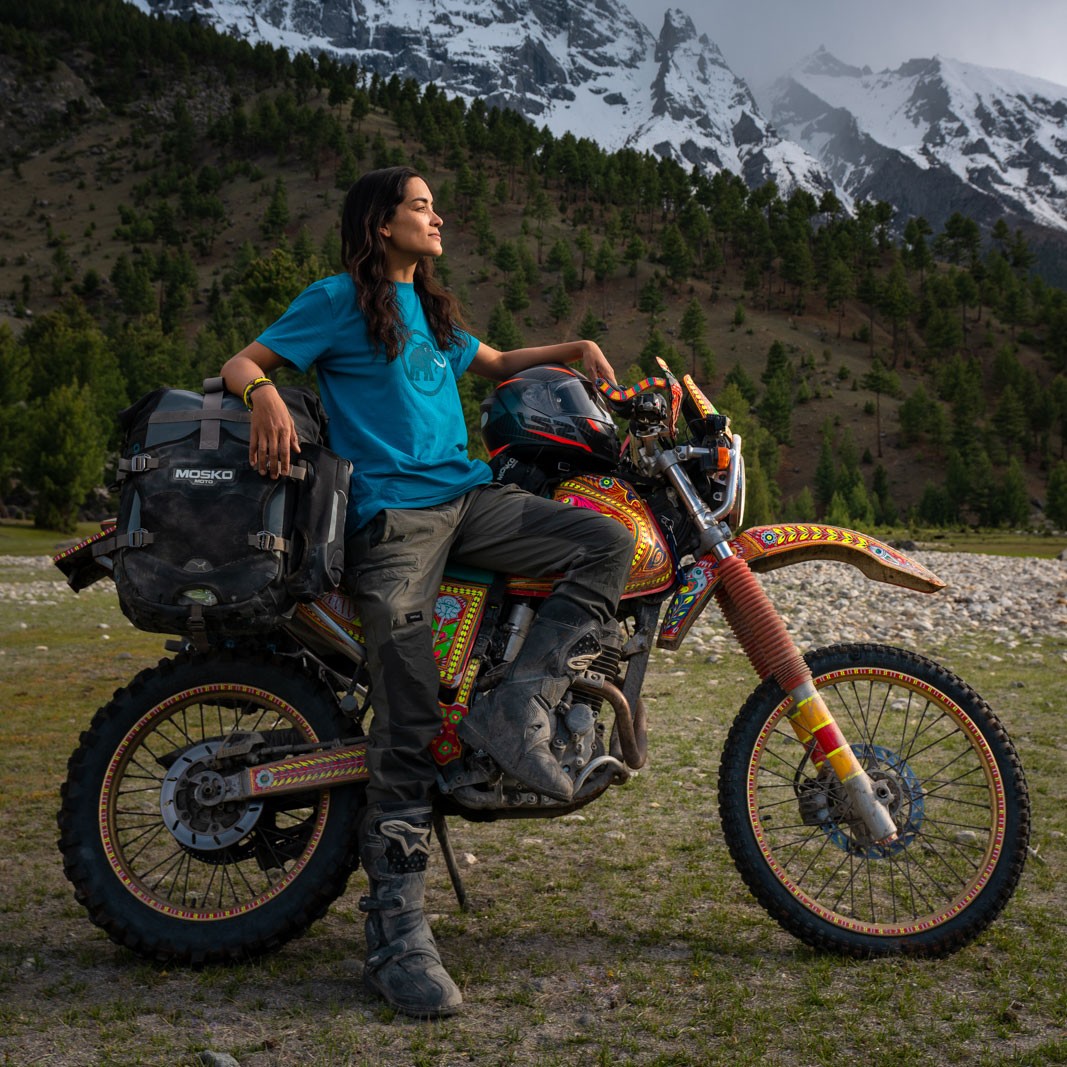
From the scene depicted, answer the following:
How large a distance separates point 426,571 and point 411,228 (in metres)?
1.45

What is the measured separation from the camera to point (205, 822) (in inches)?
155

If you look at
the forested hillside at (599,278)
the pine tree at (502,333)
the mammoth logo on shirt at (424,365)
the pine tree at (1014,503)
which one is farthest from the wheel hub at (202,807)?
the pine tree at (502,333)

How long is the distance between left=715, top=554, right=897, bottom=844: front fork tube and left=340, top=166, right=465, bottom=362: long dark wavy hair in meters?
1.64

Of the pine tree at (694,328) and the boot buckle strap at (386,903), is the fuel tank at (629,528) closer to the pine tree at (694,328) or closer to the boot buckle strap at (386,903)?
the boot buckle strap at (386,903)

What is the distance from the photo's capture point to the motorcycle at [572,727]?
12.8 ft

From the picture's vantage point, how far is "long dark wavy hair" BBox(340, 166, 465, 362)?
4016 mm

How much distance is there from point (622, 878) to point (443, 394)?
96.5 inches

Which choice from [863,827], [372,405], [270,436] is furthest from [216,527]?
[863,827]

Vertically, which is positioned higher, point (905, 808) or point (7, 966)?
point (905, 808)

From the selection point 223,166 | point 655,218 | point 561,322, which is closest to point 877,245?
point 655,218

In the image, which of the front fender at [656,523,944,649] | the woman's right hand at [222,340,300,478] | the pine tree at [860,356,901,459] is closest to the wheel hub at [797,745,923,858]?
the front fender at [656,523,944,649]

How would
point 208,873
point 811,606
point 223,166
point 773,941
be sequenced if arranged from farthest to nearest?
point 223,166 < point 811,606 < point 208,873 < point 773,941

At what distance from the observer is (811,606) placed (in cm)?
1620

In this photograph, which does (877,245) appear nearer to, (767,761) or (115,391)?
(115,391)
